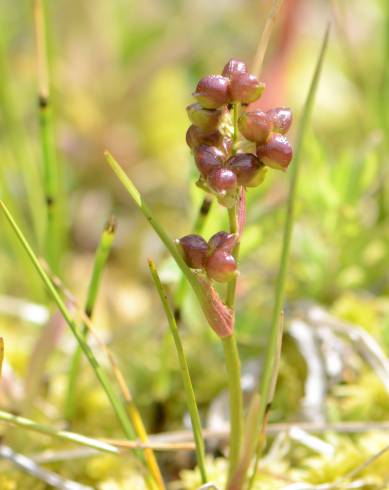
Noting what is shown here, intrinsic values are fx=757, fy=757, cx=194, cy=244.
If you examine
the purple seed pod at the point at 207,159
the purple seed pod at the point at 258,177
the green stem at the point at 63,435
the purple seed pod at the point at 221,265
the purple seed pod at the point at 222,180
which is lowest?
the green stem at the point at 63,435

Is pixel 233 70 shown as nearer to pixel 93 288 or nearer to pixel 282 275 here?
pixel 282 275

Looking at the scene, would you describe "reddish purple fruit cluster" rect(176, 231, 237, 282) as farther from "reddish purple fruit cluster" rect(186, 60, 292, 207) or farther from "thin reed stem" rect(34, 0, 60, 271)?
"thin reed stem" rect(34, 0, 60, 271)

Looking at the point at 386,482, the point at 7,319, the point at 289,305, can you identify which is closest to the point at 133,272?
the point at 7,319

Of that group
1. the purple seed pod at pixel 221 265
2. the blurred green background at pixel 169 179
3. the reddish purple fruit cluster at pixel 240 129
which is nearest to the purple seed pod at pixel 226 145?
the reddish purple fruit cluster at pixel 240 129

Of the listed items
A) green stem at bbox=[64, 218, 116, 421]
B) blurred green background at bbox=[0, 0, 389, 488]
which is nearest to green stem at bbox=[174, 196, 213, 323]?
blurred green background at bbox=[0, 0, 389, 488]

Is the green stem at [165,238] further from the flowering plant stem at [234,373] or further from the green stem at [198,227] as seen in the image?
the green stem at [198,227]

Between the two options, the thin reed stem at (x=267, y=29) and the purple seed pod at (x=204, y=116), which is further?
the thin reed stem at (x=267, y=29)

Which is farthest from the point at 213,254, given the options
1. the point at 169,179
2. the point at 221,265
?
the point at 169,179
